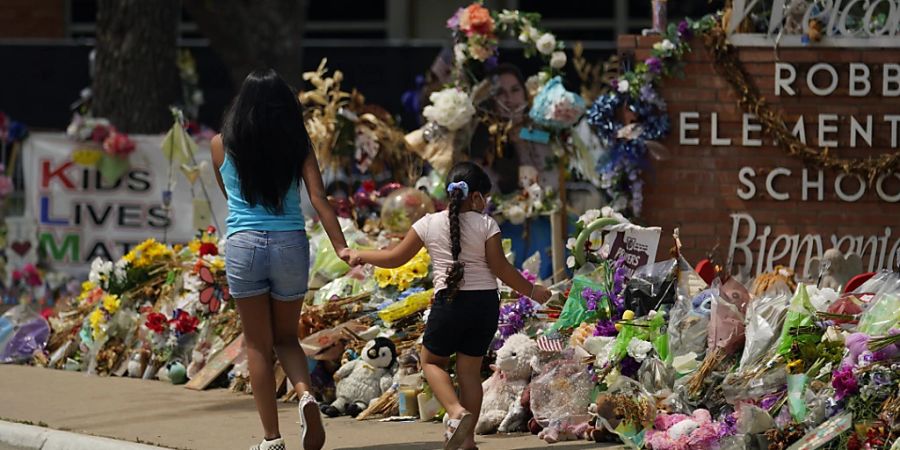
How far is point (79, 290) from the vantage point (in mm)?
11430

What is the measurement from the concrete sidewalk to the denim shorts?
0.88m

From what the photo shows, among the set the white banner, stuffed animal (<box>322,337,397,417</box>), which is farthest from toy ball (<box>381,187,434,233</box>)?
the white banner

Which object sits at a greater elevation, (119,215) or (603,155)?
(603,155)

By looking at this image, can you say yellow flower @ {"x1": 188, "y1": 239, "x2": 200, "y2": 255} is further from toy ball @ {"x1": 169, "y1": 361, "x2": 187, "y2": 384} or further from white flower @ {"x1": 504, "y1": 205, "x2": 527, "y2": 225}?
white flower @ {"x1": 504, "y1": 205, "x2": 527, "y2": 225}

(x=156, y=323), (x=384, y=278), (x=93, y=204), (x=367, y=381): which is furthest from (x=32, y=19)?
(x=367, y=381)

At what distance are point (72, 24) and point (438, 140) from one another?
13.0 meters

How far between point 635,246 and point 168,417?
2.60 metres

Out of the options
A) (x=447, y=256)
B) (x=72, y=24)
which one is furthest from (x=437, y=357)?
(x=72, y=24)

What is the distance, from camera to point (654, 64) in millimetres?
8602

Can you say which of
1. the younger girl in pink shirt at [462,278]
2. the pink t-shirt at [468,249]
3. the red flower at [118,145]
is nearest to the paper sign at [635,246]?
the younger girl in pink shirt at [462,278]

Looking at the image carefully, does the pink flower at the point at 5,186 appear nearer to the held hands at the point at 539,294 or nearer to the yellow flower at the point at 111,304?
the yellow flower at the point at 111,304

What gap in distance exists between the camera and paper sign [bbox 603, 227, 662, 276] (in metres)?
7.29

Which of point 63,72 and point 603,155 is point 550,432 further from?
point 63,72

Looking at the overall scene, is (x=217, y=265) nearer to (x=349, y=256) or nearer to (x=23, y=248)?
(x=349, y=256)
